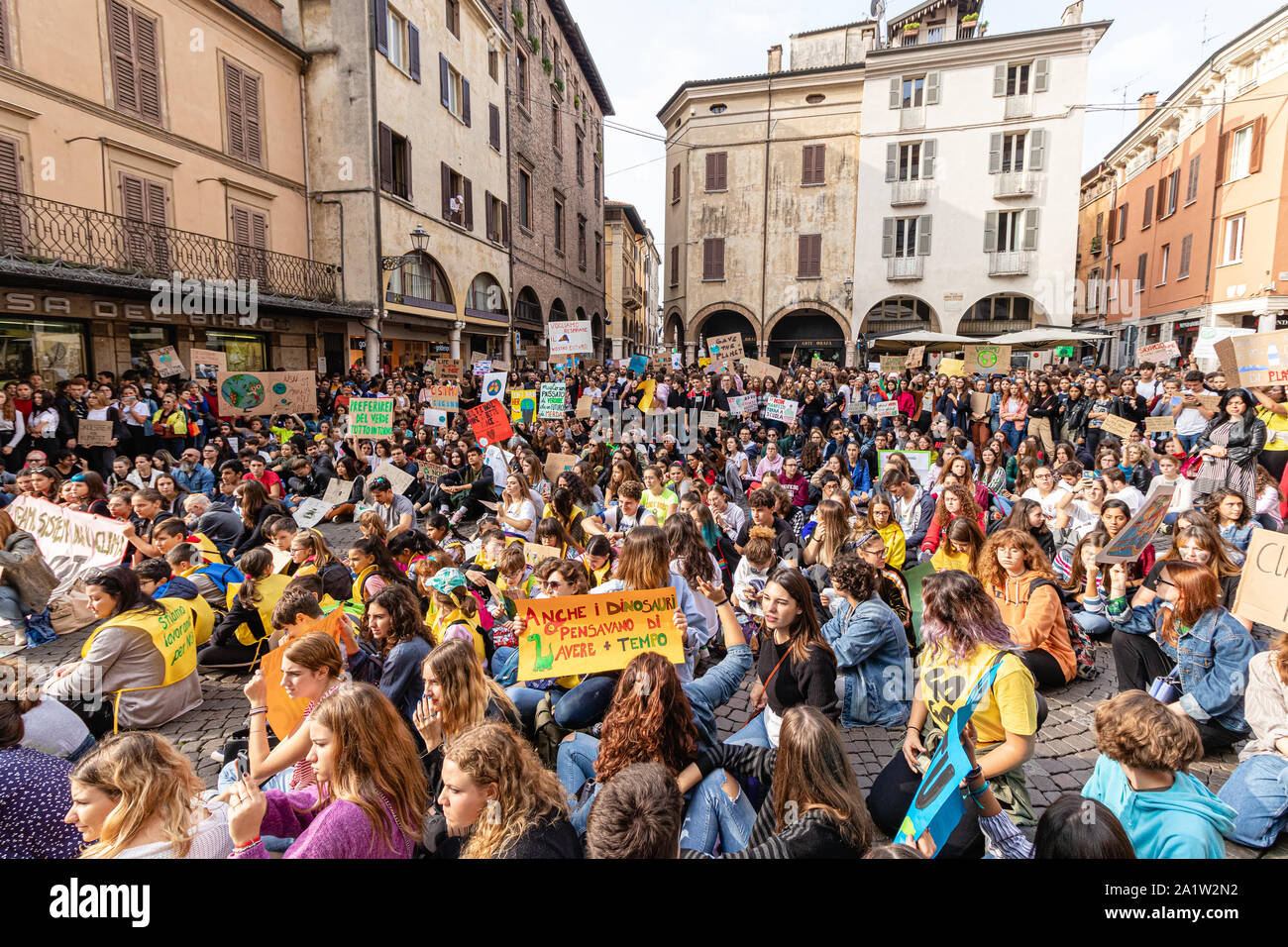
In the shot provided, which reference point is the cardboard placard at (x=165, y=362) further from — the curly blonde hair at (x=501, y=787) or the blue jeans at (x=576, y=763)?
the curly blonde hair at (x=501, y=787)

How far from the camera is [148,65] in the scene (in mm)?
14305

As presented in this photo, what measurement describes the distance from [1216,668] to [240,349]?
1890cm

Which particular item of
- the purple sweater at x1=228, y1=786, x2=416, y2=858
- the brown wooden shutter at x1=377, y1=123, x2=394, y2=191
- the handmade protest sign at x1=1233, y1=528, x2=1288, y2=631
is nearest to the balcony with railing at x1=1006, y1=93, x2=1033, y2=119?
the brown wooden shutter at x1=377, y1=123, x2=394, y2=191

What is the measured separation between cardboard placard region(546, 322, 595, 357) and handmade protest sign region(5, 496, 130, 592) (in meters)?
11.0

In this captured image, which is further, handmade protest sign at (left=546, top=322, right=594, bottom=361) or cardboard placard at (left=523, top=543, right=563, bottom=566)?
handmade protest sign at (left=546, top=322, right=594, bottom=361)

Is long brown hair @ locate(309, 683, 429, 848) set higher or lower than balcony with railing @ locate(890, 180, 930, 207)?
lower

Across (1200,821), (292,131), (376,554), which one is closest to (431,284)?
(292,131)

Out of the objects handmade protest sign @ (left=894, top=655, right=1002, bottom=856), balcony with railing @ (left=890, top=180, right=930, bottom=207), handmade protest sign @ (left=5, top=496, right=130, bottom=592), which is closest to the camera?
handmade protest sign @ (left=894, top=655, right=1002, bottom=856)

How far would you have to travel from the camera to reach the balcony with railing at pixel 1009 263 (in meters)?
28.8

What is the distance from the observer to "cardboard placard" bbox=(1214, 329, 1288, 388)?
8.00 metres

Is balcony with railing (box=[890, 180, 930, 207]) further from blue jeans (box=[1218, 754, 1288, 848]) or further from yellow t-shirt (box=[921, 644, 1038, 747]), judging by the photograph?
yellow t-shirt (box=[921, 644, 1038, 747])

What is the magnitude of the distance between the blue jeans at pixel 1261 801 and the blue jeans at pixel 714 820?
2.57 meters

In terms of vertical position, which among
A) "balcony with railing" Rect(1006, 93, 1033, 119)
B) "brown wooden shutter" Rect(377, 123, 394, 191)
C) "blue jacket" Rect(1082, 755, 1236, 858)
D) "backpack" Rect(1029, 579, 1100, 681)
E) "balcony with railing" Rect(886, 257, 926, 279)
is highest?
"balcony with railing" Rect(1006, 93, 1033, 119)
